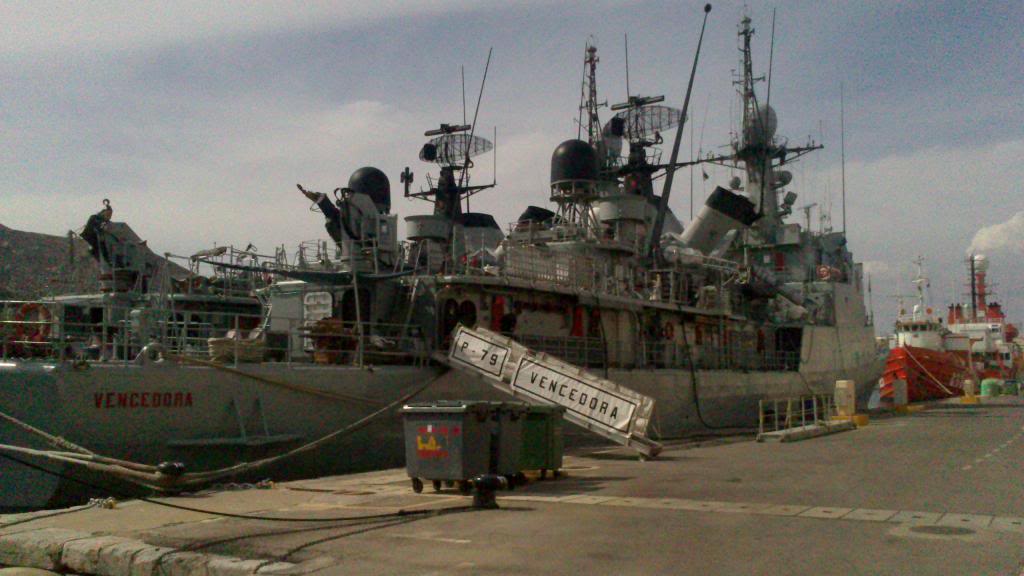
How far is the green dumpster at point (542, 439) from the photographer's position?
39.4 ft

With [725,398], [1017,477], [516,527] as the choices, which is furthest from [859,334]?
[516,527]

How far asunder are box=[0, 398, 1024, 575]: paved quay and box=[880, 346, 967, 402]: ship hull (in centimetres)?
3692

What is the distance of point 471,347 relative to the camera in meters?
18.1

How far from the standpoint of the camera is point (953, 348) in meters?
62.3

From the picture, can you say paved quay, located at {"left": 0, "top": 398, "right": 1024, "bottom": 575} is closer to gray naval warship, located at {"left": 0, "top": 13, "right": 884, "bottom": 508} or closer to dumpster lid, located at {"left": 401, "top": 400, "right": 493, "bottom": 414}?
dumpster lid, located at {"left": 401, "top": 400, "right": 493, "bottom": 414}

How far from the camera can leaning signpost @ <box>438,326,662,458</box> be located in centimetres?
1565

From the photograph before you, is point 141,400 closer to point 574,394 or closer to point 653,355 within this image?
point 574,394

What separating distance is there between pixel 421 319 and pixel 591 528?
465 inches

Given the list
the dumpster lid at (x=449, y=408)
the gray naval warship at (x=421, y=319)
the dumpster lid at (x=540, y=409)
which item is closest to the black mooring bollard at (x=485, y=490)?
the dumpster lid at (x=449, y=408)

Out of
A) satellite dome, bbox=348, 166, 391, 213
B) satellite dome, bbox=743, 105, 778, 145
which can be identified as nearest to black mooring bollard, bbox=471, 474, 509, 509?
satellite dome, bbox=348, 166, 391, 213

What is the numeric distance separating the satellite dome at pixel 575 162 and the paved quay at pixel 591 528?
50.4 feet

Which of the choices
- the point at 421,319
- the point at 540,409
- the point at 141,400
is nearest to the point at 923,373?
the point at 421,319

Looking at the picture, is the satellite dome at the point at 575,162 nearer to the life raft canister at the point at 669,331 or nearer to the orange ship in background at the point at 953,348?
the life raft canister at the point at 669,331

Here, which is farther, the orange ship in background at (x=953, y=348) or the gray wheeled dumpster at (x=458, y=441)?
the orange ship in background at (x=953, y=348)
